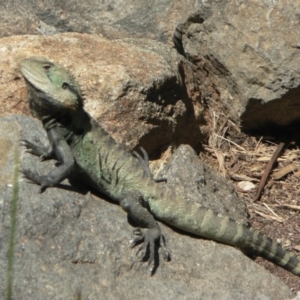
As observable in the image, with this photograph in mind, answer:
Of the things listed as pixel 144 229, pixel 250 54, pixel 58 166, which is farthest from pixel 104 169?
pixel 250 54

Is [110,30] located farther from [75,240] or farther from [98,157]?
[75,240]

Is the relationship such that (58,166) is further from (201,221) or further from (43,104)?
(201,221)

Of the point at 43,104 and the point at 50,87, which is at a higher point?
Answer: the point at 50,87

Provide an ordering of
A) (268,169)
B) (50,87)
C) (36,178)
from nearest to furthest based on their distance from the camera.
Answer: (36,178)
(50,87)
(268,169)

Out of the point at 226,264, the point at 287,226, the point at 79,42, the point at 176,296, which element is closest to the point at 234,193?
the point at 287,226

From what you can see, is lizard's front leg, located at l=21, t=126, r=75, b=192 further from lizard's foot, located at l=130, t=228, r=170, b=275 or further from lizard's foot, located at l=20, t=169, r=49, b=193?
lizard's foot, located at l=130, t=228, r=170, b=275

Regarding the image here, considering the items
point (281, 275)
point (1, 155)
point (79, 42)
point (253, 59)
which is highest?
point (253, 59)

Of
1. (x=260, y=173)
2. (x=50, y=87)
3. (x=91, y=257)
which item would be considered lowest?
(x=260, y=173)

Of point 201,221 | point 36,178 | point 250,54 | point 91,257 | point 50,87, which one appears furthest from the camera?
point 250,54
